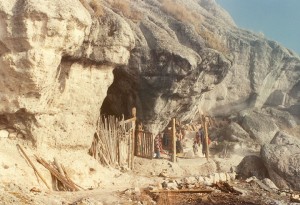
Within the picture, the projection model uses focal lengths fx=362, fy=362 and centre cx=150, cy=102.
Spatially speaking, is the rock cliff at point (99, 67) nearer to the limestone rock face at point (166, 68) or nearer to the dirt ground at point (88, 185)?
the limestone rock face at point (166, 68)

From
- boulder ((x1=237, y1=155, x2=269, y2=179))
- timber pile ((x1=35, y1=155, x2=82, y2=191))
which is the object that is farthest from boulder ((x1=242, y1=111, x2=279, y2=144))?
timber pile ((x1=35, y1=155, x2=82, y2=191))

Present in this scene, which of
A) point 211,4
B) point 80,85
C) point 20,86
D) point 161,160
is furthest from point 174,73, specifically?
point 211,4

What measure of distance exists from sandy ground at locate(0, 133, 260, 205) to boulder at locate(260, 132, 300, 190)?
10.4 ft

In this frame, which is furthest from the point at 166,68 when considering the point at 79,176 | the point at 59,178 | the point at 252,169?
the point at 59,178

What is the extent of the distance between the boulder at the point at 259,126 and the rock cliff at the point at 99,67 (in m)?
2.24

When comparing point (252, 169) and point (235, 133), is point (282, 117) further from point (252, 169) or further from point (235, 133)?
point (252, 169)

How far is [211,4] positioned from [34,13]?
102 ft

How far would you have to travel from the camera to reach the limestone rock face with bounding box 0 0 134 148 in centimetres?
946

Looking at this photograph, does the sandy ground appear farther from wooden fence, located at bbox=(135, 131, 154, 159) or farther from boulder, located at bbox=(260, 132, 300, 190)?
boulder, located at bbox=(260, 132, 300, 190)

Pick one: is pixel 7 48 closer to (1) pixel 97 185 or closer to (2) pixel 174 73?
(1) pixel 97 185

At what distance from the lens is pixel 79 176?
1127 centimetres

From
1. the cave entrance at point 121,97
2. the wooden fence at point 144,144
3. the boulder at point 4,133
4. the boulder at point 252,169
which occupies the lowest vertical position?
the boulder at point 252,169

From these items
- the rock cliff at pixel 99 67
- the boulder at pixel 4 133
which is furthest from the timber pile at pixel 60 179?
the boulder at pixel 4 133

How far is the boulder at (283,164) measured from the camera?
13.1m
